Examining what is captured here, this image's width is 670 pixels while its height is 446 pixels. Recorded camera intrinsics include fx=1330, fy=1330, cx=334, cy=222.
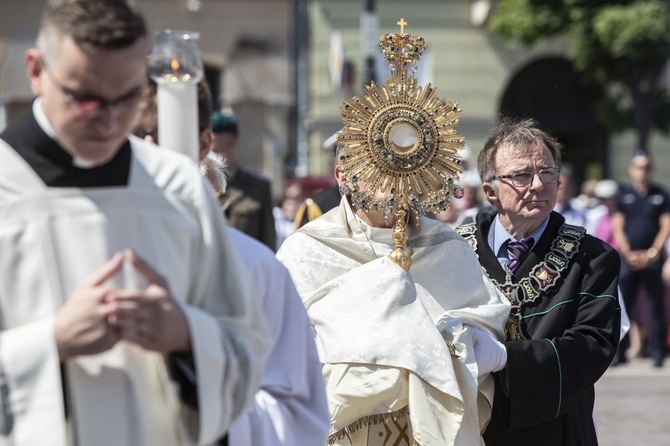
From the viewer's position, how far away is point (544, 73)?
24.0m

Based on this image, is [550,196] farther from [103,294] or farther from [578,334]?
[103,294]

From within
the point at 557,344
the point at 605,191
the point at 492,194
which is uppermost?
the point at 492,194

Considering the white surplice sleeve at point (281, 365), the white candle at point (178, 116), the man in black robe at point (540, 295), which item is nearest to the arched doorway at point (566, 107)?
the man in black robe at point (540, 295)

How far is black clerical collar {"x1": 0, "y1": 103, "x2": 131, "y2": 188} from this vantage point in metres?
2.47

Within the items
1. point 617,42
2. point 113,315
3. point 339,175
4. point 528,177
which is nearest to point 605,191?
point 617,42

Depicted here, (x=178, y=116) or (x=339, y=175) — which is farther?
(x=339, y=175)

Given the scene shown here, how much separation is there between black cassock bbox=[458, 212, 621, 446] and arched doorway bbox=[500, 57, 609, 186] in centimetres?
1901

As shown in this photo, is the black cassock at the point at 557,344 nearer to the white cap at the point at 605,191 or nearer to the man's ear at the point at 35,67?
the man's ear at the point at 35,67

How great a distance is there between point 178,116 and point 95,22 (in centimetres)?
40

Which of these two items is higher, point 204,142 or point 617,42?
point 204,142

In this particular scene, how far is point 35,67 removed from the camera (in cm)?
247

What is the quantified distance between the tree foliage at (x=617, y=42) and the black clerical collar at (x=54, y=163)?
1884cm

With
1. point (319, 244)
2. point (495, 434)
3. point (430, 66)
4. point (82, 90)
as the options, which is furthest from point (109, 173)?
point (430, 66)

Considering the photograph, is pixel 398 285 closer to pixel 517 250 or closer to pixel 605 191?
pixel 517 250
